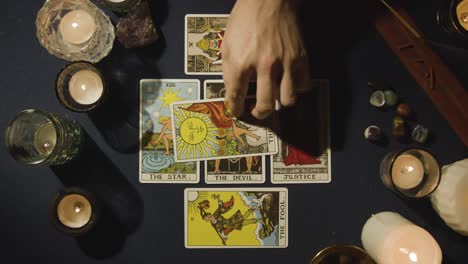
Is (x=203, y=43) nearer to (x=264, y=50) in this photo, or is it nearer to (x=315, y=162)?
(x=264, y=50)

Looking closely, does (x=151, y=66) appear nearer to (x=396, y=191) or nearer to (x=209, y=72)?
(x=209, y=72)

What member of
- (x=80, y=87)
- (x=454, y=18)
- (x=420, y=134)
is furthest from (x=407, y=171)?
(x=80, y=87)

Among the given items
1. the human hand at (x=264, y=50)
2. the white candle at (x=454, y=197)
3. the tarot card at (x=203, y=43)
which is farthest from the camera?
the tarot card at (x=203, y=43)

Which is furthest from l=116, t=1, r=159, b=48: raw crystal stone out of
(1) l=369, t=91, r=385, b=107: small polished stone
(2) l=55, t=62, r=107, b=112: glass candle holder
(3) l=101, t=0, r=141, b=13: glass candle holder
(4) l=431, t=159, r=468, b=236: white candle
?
(4) l=431, t=159, r=468, b=236: white candle

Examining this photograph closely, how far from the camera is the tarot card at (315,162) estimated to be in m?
1.03

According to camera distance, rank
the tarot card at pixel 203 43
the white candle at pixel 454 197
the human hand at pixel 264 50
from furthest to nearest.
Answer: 1. the tarot card at pixel 203 43
2. the white candle at pixel 454 197
3. the human hand at pixel 264 50

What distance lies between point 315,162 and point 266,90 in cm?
29

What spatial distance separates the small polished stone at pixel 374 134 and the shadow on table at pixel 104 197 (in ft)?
2.01

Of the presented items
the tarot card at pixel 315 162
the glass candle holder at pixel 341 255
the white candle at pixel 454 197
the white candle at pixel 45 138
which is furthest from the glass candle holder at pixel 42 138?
the white candle at pixel 454 197

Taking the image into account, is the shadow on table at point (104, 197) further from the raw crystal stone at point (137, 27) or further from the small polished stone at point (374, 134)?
the small polished stone at point (374, 134)

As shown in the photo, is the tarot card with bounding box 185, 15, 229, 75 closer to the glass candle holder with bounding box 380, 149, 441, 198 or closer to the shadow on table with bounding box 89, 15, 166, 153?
the shadow on table with bounding box 89, 15, 166, 153

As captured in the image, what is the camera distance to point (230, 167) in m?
1.03

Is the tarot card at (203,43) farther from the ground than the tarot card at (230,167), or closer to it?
farther from the ground

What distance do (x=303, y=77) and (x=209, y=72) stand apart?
257mm
